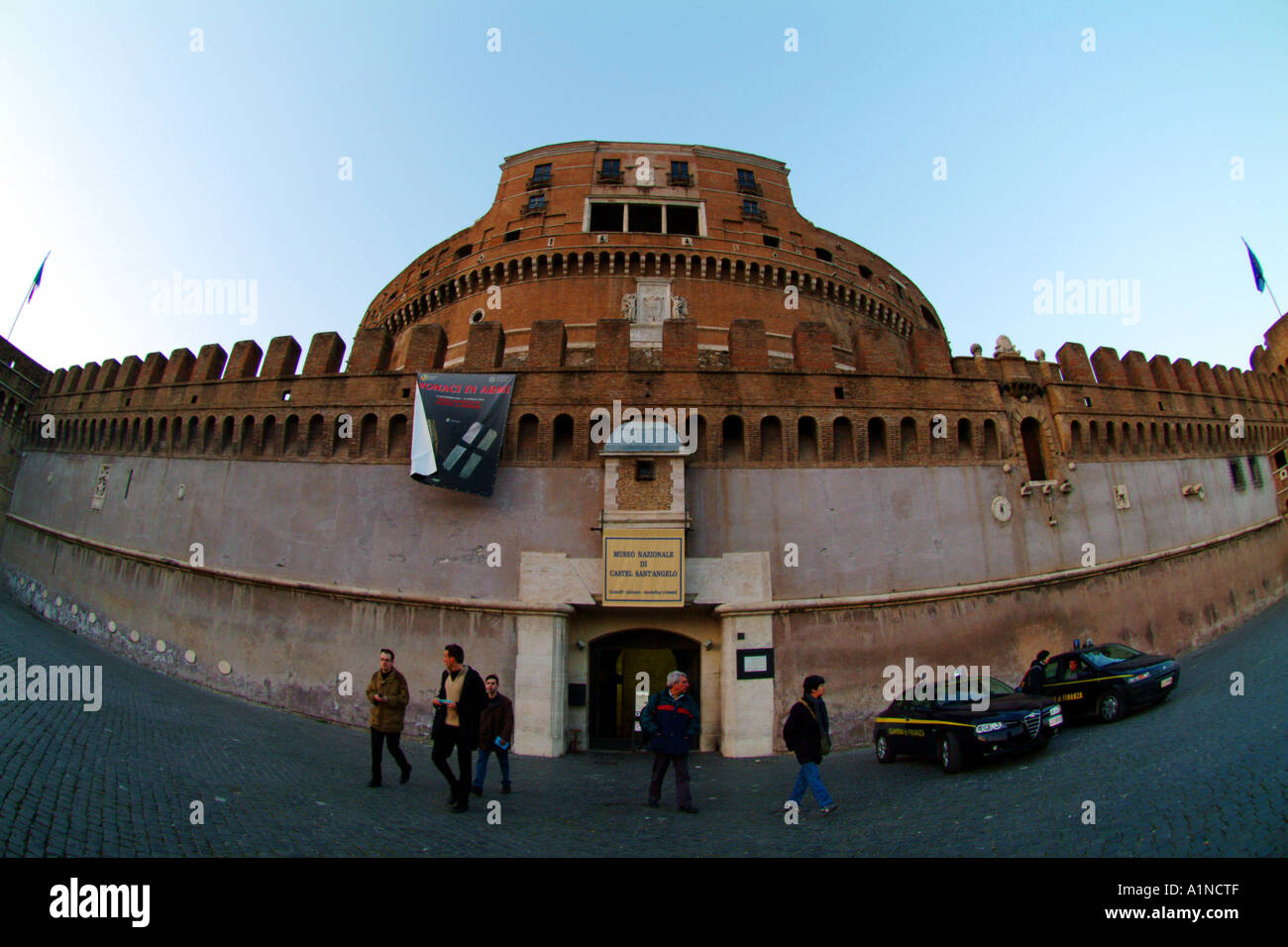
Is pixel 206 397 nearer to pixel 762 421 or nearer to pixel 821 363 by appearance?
pixel 762 421

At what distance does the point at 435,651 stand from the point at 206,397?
11442 mm

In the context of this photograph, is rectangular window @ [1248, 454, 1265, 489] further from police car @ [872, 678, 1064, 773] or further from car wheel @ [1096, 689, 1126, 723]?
police car @ [872, 678, 1064, 773]

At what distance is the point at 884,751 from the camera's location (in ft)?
36.1

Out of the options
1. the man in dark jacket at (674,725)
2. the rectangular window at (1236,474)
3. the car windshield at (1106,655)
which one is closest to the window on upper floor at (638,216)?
the rectangular window at (1236,474)

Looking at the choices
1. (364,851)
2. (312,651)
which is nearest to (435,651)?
(312,651)

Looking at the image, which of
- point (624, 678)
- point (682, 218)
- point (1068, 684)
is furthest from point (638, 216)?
point (1068, 684)

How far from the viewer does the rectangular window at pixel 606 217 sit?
2766 centimetres

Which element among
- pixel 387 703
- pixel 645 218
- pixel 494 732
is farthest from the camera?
pixel 645 218

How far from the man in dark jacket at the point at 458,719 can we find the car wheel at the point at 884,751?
747cm

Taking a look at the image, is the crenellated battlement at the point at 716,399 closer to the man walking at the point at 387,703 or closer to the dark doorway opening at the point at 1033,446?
the dark doorway opening at the point at 1033,446

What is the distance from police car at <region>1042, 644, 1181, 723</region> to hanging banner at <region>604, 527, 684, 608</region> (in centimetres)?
748

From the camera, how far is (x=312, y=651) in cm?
1422

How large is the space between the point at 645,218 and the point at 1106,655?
80.5 ft

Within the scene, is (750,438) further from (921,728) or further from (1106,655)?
(1106,655)
